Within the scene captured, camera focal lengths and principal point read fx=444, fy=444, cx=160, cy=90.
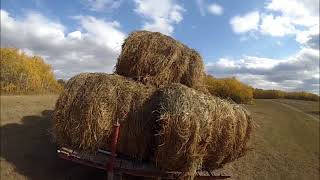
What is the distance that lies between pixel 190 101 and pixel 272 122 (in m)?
17.8

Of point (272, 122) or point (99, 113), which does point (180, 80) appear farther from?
point (272, 122)

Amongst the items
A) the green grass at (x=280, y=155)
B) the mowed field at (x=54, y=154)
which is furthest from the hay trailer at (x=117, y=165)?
the green grass at (x=280, y=155)

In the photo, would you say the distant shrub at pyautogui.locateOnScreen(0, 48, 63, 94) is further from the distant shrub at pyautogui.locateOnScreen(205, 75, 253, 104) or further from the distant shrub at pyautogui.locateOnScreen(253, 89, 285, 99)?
the distant shrub at pyautogui.locateOnScreen(253, 89, 285, 99)

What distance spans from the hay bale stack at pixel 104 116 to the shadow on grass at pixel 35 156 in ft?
5.35

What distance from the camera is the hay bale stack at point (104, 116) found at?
11.5 metres

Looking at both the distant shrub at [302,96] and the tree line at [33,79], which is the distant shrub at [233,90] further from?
the distant shrub at [302,96]

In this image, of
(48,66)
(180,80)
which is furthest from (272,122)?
(48,66)

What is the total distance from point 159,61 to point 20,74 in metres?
32.6

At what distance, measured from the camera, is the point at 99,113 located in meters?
11.5

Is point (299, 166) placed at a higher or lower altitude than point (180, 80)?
lower

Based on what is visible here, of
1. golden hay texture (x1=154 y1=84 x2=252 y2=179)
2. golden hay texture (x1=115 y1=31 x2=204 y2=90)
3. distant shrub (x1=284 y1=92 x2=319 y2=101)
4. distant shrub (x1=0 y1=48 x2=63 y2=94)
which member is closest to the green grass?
golden hay texture (x1=154 y1=84 x2=252 y2=179)

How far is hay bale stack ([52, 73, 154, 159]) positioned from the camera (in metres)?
11.5

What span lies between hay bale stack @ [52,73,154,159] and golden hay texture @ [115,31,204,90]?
39.9 inches

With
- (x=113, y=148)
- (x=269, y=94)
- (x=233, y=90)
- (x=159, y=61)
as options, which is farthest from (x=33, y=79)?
(x=269, y=94)
